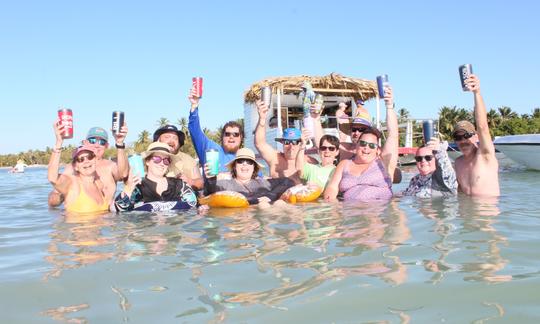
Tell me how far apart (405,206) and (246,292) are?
375 cm

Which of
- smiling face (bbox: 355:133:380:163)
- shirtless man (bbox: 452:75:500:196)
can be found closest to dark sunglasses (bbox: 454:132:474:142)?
shirtless man (bbox: 452:75:500:196)

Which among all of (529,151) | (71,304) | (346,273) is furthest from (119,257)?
(529,151)

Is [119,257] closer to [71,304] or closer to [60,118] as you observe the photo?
[71,304]

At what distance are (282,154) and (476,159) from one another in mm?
2698

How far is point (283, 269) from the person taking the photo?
3.13 meters

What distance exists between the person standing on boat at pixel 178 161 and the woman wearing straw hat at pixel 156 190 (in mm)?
392

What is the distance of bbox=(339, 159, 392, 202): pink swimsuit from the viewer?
6395 millimetres

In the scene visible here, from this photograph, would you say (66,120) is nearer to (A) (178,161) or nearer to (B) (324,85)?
(A) (178,161)

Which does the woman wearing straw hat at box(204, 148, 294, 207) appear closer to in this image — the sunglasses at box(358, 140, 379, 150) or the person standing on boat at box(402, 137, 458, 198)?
the sunglasses at box(358, 140, 379, 150)

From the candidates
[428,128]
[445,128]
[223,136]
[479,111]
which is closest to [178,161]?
[223,136]

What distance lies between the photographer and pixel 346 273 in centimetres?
297

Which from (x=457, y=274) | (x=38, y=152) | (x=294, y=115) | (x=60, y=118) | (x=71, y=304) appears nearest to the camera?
(x=71, y=304)

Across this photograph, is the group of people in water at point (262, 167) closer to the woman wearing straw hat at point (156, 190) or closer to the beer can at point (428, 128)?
the woman wearing straw hat at point (156, 190)

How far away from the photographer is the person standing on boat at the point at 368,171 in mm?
6207
